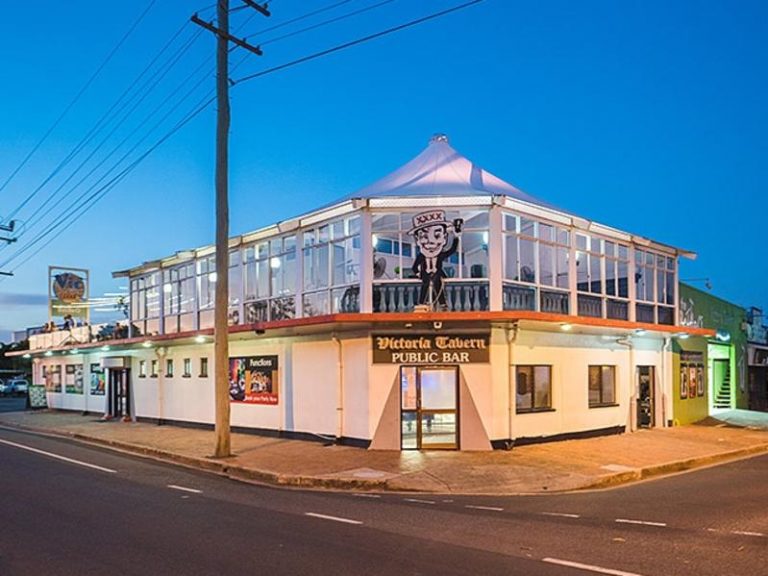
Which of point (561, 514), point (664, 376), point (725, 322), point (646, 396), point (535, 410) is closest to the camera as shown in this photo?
point (561, 514)

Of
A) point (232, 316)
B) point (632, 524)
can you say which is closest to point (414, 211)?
point (232, 316)

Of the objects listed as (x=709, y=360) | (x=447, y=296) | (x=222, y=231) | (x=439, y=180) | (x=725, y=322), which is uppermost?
(x=439, y=180)

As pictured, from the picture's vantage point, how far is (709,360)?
29.7 metres

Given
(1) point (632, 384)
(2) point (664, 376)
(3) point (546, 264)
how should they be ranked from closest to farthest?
(3) point (546, 264)
(1) point (632, 384)
(2) point (664, 376)

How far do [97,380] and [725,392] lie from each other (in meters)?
28.0

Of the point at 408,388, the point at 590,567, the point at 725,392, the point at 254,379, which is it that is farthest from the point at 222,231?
the point at 725,392

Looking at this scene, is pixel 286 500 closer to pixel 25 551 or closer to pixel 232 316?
pixel 25 551

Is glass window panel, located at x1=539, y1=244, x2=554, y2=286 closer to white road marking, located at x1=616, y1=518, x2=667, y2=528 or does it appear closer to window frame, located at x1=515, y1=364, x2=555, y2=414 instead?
window frame, located at x1=515, y1=364, x2=555, y2=414

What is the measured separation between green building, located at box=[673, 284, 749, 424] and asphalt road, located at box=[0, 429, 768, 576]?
12.5 metres

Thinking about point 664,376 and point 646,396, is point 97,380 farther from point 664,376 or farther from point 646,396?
point 664,376

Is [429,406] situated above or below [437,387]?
below

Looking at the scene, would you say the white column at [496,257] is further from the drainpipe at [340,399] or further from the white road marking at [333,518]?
the white road marking at [333,518]

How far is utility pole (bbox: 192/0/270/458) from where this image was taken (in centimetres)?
1667

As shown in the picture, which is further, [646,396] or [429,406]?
[646,396]
